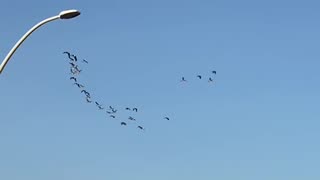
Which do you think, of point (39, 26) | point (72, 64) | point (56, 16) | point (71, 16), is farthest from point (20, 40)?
point (72, 64)

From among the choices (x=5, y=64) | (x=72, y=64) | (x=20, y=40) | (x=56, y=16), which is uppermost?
(x=72, y=64)

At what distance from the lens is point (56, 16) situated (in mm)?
11852

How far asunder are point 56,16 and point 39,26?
88 centimetres

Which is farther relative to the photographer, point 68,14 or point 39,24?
point 39,24

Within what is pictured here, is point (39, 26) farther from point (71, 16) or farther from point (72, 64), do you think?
point (72, 64)

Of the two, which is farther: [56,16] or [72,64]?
[72,64]

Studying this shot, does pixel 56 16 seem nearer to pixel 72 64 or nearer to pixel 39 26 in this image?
pixel 39 26

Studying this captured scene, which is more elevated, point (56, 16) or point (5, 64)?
point (56, 16)

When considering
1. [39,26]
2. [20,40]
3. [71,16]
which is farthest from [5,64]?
[71,16]

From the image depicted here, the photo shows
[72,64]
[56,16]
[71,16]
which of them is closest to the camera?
[71,16]

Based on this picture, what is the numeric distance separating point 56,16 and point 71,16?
105cm

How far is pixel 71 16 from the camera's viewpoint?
11125mm

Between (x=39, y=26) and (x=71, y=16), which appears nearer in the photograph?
(x=71, y=16)

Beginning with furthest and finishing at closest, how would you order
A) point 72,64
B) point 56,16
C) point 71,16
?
point 72,64, point 56,16, point 71,16
